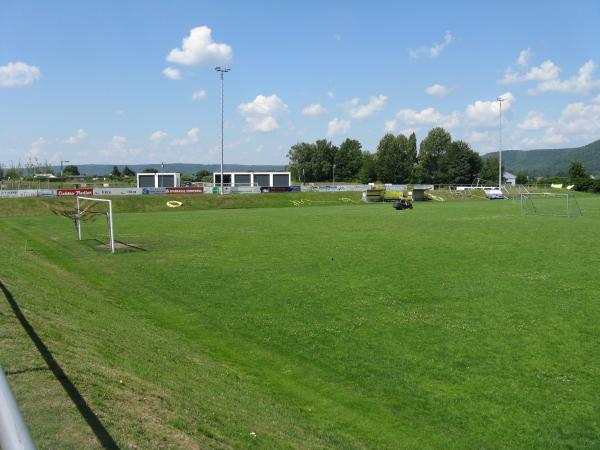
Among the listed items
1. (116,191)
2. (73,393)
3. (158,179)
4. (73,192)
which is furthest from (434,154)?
(73,393)

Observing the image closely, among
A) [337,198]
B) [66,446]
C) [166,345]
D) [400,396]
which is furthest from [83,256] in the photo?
[337,198]

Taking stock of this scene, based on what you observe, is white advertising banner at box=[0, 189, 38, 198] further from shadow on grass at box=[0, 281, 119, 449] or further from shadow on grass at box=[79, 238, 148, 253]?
shadow on grass at box=[0, 281, 119, 449]

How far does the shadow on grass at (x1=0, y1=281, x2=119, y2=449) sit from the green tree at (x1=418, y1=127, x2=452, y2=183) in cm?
13947

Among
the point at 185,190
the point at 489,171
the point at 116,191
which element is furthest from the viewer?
the point at 489,171

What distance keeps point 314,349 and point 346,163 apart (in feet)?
498

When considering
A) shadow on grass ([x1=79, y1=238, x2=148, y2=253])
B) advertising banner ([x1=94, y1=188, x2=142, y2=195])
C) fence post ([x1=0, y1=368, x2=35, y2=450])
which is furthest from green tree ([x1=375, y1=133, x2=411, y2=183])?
fence post ([x1=0, y1=368, x2=35, y2=450])

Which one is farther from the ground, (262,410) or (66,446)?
(66,446)

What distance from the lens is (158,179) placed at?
10519 cm

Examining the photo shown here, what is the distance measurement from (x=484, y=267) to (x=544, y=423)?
1249 centimetres

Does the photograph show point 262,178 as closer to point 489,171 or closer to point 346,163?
point 346,163

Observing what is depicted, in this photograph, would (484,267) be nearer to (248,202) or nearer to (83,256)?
(83,256)

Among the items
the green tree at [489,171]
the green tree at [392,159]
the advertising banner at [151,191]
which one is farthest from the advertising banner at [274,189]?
the green tree at [489,171]

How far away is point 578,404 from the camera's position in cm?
825

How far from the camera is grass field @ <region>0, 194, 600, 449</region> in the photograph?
6734 millimetres
